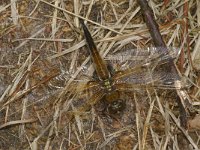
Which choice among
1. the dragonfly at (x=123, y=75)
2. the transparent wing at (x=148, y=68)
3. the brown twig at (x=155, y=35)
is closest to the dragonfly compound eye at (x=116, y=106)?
the dragonfly at (x=123, y=75)

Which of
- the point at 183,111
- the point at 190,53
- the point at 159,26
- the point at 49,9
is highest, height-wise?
the point at 49,9

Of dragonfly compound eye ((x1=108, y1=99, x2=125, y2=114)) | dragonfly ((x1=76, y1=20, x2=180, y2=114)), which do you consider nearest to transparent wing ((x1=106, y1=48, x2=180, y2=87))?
dragonfly ((x1=76, y1=20, x2=180, y2=114))

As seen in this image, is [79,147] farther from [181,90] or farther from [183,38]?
[183,38]

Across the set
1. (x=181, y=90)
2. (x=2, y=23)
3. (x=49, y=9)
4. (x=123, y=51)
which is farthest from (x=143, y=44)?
(x=2, y=23)

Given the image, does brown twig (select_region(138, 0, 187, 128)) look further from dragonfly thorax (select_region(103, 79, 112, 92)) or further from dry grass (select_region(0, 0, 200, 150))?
dragonfly thorax (select_region(103, 79, 112, 92))

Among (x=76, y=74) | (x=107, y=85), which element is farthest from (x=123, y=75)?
(x=76, y=74)

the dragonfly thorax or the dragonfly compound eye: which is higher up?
the dragonfly thorax

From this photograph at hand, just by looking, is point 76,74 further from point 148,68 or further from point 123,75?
point 148,68
